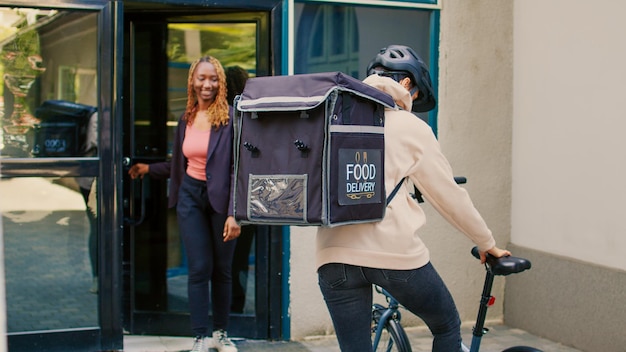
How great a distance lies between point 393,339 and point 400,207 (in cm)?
103

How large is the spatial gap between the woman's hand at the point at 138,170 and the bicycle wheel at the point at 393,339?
228 cm

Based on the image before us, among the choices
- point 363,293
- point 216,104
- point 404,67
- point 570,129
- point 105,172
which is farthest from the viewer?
point 570,129

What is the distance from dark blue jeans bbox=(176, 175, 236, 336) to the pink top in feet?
0.16

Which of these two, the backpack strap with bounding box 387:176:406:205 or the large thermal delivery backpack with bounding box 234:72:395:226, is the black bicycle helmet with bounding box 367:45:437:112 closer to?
the large thermal delivery backpack with bounding box 234:72:395:226

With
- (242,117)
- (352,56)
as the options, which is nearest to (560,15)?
(352,56)

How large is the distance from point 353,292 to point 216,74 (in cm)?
Result: 247

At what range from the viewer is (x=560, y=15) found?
597 centimetres

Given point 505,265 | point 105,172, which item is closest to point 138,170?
point 105,172

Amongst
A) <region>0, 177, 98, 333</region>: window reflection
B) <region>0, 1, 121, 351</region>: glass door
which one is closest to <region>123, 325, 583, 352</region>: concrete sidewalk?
<region>0, 1, 121, 351</region>: glass door

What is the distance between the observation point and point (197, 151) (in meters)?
5.38

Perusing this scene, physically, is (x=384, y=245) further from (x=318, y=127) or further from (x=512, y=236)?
(x=512, y=236)

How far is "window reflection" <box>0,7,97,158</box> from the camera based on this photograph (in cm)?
547

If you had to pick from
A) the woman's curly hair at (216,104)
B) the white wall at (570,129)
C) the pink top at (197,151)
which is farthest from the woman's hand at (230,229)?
→ the white wall at (570,129)

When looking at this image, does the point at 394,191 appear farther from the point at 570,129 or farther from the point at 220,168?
the point at 570,129
